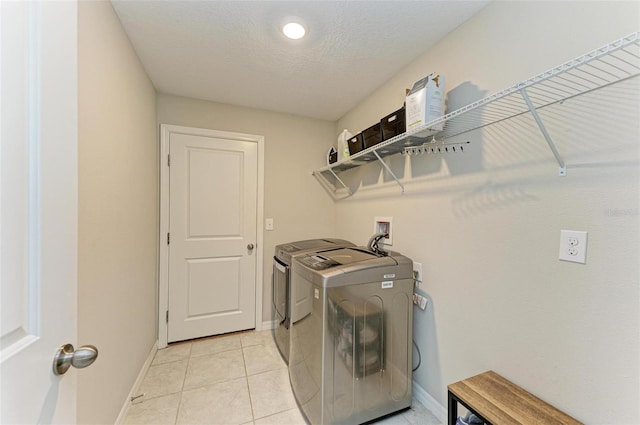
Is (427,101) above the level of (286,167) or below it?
above

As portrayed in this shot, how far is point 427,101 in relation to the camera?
4.41 ft

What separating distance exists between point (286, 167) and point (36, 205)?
2281 mm

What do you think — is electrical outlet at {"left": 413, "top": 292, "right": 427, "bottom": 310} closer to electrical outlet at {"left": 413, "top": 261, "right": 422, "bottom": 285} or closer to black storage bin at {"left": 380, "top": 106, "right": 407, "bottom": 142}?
electrical outlet at {"left": 413, "top": 261, "right": 422, "bottom": 285}

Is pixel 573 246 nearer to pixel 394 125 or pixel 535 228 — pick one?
pixel 535 228

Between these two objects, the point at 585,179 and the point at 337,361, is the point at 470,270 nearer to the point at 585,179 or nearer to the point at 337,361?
the point at 585,179

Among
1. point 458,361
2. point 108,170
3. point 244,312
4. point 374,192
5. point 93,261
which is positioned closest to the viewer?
point 93,261

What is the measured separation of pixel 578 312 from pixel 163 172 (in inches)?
111

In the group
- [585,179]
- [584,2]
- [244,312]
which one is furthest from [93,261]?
[584,2]

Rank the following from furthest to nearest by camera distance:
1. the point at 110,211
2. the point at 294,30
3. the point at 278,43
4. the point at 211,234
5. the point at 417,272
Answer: the point at 211,234 < the point at 417,272 < the point at 278,43 < the point at 294,30 < the point at 110,211

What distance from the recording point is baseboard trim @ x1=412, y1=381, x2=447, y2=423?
1.50 metres

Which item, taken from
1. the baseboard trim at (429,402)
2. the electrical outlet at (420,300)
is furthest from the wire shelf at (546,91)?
the baseboard trim at (429,402)

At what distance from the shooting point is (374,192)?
2213mm

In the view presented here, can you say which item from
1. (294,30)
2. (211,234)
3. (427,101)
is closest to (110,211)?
(211,234)

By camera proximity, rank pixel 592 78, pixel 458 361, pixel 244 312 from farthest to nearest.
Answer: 1. pixel 244 312
2. pixel 458 361
3. pixel 592 78
